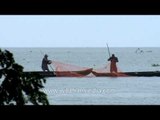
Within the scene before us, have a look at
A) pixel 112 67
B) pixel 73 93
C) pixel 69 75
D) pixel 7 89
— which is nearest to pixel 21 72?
pixel 7 89

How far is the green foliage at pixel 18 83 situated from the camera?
2.36m

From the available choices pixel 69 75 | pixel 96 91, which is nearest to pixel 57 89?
pixel 96 91

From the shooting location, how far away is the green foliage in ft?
7.73

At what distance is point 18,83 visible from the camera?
236cm

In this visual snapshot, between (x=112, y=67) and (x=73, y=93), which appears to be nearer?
(x=73, y=93)
